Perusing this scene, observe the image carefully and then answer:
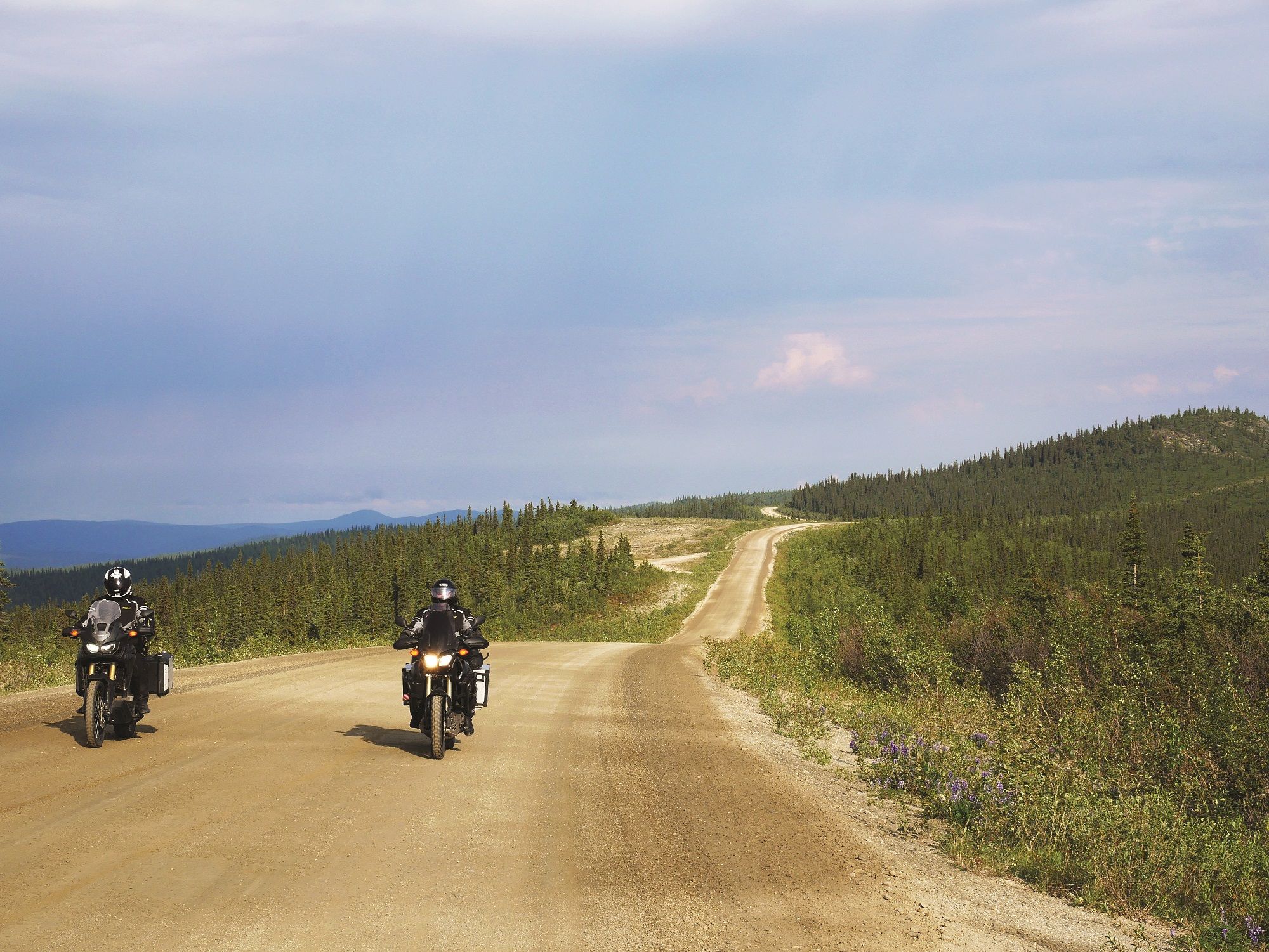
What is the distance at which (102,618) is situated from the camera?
39.9 ft

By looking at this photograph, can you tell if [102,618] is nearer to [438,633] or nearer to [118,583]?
[118,583]

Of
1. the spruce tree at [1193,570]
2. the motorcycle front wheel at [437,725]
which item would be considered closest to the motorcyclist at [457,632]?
the motorcycle front wheel at [437,725]

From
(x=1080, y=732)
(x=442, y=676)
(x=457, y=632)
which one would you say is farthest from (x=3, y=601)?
(x=1080, y=732)

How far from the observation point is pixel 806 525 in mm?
129500

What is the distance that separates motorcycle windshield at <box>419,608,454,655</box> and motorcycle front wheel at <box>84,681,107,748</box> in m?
4.36

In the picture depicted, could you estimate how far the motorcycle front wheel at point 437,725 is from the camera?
39.3 ft

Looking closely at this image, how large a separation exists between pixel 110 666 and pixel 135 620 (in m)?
0.69

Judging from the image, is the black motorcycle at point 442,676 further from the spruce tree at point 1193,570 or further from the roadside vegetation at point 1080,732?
the spruce tree at point 1193,570

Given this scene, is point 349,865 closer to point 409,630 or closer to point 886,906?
point 886,906

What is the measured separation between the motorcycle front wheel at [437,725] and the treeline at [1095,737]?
6360 millimetres

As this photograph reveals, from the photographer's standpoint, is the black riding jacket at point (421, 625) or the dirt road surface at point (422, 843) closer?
the dirt road surface at point (422, 843)

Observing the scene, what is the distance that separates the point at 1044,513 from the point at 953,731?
20209cm

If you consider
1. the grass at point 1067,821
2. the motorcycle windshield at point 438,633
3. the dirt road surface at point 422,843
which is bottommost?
the grass at point 1067,821

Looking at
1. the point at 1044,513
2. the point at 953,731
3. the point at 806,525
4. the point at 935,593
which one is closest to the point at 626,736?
the point at 953,731
